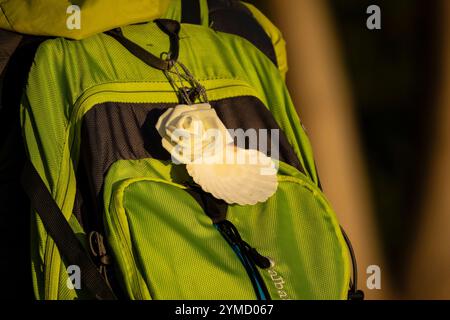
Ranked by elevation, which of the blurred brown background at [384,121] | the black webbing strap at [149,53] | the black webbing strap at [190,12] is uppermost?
the black webbing strap at [190,12]

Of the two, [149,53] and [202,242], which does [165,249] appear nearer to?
A: [202,242]

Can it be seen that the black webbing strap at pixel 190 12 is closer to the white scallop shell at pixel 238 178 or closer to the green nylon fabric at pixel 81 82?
the green nylon fabric at pixel 81 82

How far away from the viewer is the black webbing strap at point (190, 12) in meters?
1.15

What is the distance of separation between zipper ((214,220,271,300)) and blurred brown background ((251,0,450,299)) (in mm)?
640

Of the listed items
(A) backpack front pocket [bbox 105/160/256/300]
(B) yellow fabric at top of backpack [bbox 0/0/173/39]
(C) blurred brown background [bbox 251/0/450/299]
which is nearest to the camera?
(A) backpack front pocket [bbox 105/160/256/300]

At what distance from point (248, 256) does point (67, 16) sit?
43cm

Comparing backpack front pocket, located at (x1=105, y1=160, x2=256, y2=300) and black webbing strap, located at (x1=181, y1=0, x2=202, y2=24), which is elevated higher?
black webbing strap, located at (x1=181, y1=0, x2=202, y2=24)

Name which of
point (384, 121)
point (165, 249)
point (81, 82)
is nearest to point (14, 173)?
point (81, 82)

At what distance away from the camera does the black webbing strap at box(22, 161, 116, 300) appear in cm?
89

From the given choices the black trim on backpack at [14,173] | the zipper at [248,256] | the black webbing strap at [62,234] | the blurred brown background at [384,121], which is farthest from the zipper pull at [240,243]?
the blurred brown background at [384,121]

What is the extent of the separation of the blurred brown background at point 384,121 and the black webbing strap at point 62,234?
72 centimetres

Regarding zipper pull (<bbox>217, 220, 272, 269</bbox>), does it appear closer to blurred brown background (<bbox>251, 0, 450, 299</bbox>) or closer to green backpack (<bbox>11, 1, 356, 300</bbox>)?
green backpack (<bbox>11, 1, 356, 300</bbox>)

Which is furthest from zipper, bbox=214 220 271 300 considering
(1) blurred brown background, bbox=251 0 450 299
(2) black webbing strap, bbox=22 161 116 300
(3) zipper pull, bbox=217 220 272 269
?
(1) blurred brown background, bbox=251 0 450 299

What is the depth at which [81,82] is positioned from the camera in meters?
0.98
